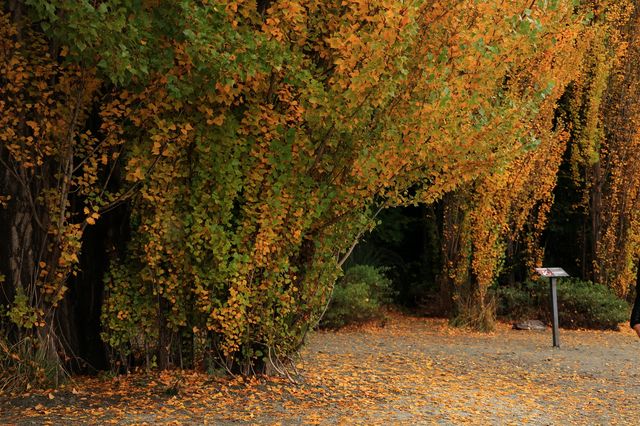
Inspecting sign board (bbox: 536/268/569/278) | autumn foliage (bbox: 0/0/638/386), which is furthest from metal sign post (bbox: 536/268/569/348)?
autumn foliage (bbox: 0/0/638/386)

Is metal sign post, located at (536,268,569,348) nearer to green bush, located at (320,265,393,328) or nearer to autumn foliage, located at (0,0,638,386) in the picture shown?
green bush, located at (320,265,393,328)

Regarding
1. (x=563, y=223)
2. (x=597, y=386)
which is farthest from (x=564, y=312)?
(x=597, y=386)

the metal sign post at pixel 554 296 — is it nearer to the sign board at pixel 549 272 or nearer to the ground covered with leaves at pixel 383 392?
the sign board at pixel 549 272

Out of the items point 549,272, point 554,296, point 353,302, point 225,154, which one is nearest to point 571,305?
point 554,296

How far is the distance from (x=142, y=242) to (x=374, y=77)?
8.07 ft

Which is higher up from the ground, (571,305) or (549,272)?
(549,272)

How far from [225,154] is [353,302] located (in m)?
6.35

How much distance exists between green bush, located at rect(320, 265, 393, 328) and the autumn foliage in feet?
17.2

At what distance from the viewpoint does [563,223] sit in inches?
669

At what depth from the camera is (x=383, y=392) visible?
24.6 feet

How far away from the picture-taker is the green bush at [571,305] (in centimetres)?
1444

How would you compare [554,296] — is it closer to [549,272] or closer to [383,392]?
[549,272]

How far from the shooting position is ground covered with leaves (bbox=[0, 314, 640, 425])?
20.4 ft

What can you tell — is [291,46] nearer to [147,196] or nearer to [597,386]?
[147,196]
